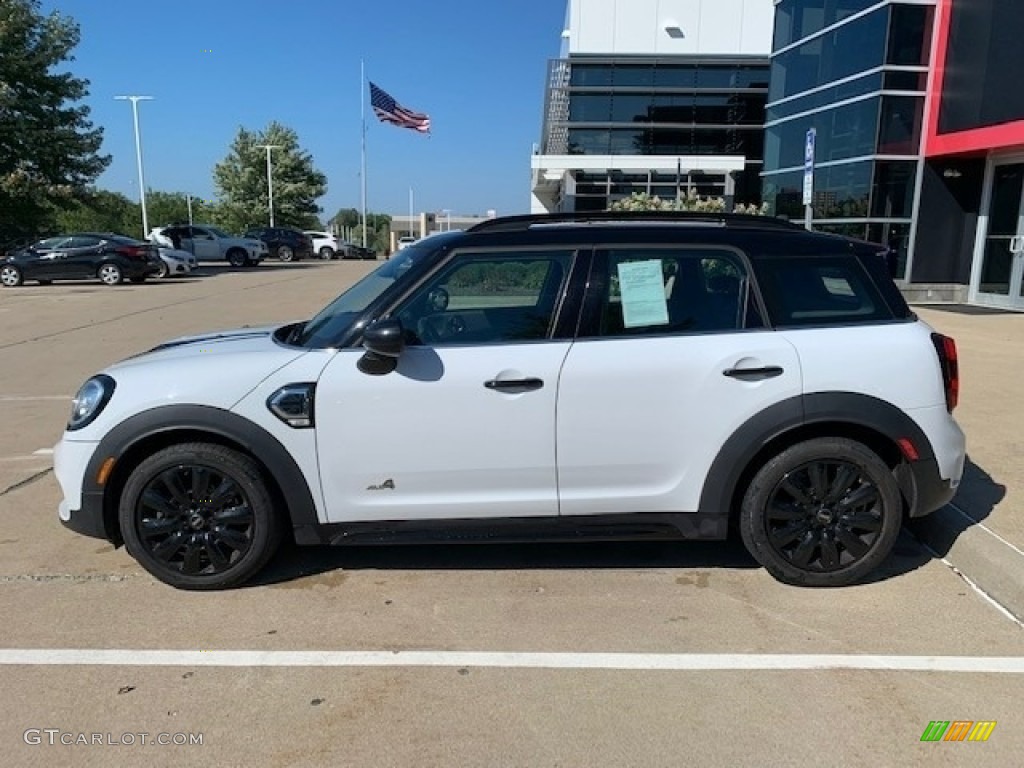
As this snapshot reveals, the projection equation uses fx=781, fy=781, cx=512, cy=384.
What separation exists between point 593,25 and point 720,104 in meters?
5.64

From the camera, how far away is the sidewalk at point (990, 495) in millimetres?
3768

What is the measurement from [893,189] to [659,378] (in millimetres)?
12924

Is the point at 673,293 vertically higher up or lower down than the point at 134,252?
higher up

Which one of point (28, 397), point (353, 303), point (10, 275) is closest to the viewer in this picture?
point (353, 303)

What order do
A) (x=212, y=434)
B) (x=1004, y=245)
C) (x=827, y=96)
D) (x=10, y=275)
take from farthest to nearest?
(x=10, y=275)
(x=827, y=96)
(x=1004, y=245)
(x=212, y=434)

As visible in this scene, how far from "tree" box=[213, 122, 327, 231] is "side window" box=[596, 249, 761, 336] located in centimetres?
5944

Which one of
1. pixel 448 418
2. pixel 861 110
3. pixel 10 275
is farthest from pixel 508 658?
pixel 10 275

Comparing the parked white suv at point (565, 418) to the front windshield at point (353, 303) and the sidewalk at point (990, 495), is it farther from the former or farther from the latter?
the sidewalk at point (990, 495)

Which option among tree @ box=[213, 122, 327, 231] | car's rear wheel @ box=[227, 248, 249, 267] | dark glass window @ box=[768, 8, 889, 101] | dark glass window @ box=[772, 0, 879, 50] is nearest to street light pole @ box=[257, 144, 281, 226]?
tree @ box=[213, 122, 327, 231]

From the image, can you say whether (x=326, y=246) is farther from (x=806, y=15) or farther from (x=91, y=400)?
(x=91, y=400)

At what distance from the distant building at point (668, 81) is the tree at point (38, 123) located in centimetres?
1612

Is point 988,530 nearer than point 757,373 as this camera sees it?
No

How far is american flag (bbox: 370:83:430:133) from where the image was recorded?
1655 inches

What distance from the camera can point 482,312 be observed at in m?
3.88
